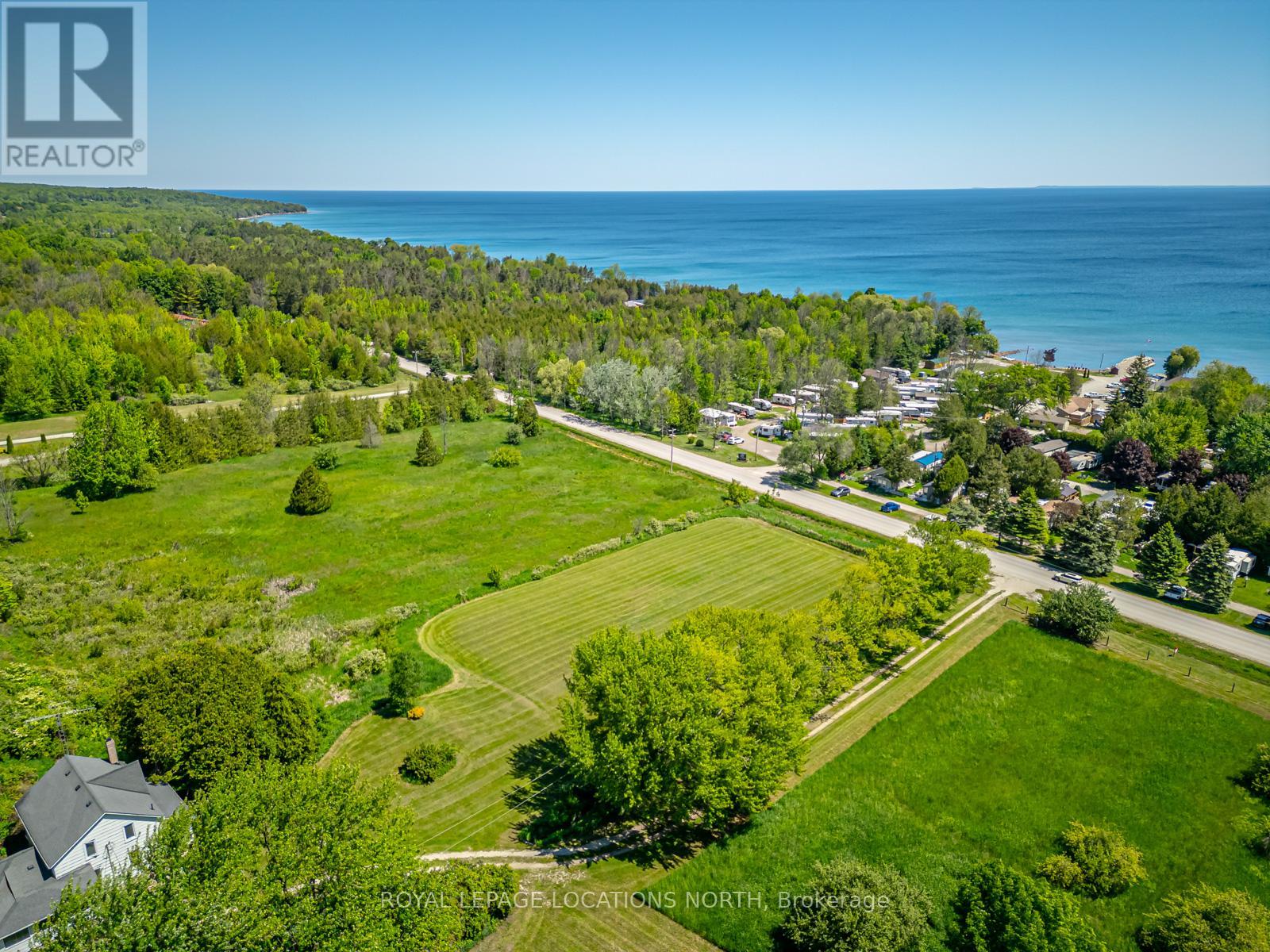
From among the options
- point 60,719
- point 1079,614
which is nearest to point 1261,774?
point 1079,614

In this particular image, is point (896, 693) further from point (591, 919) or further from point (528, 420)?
point (528, 420)

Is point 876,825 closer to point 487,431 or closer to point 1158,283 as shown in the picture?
point 487,431

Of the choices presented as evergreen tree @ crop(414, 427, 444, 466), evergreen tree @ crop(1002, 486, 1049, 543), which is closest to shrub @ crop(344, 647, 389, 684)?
evergreen tree @ crop(414, 427, 444, 466)

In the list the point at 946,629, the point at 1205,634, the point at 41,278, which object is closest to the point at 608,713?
the point at 946,629

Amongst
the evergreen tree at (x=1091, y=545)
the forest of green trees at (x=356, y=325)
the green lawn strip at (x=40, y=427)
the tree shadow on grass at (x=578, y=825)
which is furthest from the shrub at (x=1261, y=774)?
the green lawn strip at (x=40, y=427)

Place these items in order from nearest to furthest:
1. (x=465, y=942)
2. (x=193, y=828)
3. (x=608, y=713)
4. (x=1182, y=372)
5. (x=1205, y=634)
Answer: (x=193, y=828), (x=465, y=942), (x=608, y=713), (x=1205, y=634), (x=1182, y=372)

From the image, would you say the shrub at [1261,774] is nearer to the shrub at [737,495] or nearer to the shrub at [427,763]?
the shrub at [427,763]

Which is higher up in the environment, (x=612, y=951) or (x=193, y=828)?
(x=193, y=828)
